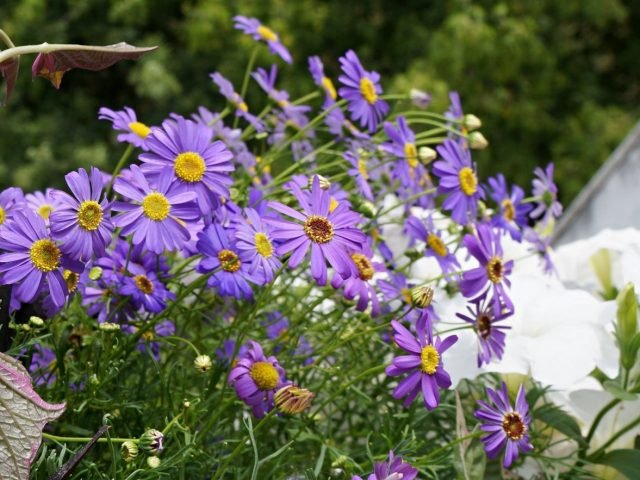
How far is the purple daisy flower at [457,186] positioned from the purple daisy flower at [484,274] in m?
0.04

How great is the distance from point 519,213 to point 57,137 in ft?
12.4

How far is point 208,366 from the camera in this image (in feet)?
1.73

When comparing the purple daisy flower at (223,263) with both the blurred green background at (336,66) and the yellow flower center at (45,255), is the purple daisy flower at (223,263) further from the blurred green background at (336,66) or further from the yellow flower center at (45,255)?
the blurred green background at (336,66)

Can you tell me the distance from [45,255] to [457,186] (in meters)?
0.29

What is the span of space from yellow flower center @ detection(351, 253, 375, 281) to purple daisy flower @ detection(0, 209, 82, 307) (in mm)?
172

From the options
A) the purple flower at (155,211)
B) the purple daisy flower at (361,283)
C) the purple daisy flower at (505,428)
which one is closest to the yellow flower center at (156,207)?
the purple flower at (155,211)

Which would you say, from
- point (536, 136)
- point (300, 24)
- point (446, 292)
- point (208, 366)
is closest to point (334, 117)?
point (446, 292)

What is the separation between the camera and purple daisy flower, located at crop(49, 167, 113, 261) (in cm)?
48

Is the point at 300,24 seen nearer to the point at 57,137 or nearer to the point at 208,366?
the point at 57,137

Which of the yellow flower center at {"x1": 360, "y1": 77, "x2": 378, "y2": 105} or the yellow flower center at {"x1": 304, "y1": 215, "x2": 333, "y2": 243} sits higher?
the yellow flower center at {"x1": 360, "y1": 77, "x2": 378, "y2": 105}

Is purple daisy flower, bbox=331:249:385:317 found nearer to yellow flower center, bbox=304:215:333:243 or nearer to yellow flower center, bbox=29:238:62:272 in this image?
yellow flower center, bbox=304:215:333:243

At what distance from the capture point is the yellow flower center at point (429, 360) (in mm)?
519

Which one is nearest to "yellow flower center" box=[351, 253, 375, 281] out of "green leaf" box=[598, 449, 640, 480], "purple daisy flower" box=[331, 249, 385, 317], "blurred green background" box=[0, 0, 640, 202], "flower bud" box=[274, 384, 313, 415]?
"purple daisy flower" box=[331, 249, 385, 317]

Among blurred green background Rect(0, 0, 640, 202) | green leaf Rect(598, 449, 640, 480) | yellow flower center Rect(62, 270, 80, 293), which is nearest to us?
yellow flower center Rect(62, 270, 80, 293)
